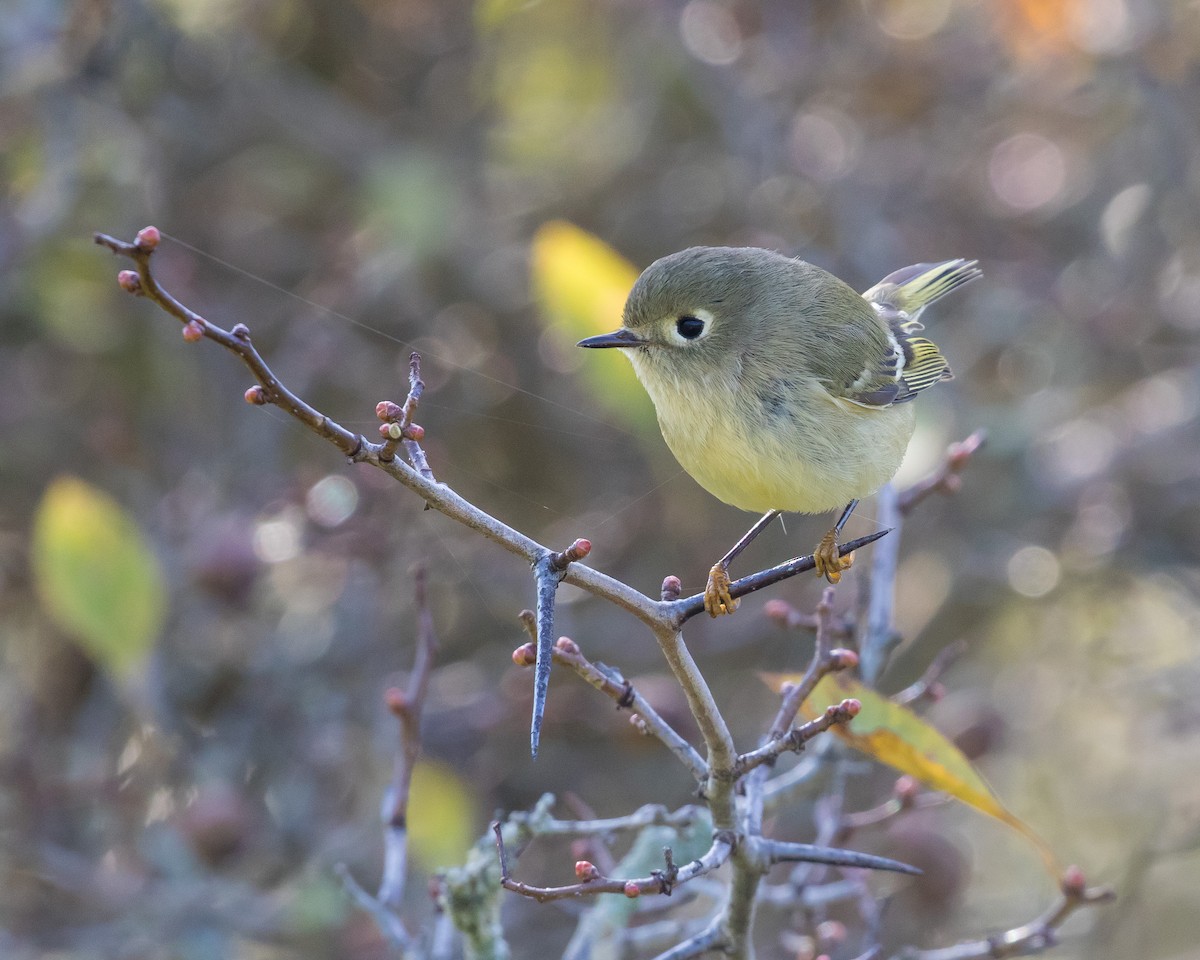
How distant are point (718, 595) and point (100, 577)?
1.38 metres

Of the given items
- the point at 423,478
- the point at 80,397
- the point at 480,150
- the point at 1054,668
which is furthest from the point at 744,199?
the point at 423,478

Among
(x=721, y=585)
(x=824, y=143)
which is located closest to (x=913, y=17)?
(x=824, y=143)

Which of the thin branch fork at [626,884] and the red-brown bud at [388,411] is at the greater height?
the red-brown bud at [388,411]

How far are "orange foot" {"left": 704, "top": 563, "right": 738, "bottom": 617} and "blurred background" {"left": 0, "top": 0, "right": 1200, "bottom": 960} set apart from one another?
0.62m

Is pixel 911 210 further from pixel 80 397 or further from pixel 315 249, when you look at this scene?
pixel 80 397

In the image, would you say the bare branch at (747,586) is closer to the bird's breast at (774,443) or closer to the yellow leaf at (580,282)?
the bird's breast at (774,443)

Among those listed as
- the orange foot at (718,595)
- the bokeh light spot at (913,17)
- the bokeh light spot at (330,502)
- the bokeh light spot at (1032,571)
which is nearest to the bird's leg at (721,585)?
the orange foot at (718,595)

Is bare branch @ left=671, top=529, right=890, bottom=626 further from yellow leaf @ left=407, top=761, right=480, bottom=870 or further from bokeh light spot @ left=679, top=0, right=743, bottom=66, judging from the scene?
bokeh light spot @ left=679, top=0, right=743, bottom=66

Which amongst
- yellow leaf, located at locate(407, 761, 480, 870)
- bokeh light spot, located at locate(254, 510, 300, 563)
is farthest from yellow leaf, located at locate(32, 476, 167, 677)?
yellow leaf, located at locate(407, 761, 480, 870)

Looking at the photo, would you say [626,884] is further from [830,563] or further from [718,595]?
[830,563]

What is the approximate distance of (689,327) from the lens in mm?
2270

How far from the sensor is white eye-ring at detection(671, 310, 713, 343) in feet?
7.42

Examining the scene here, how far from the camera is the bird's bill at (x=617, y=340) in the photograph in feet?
7.16

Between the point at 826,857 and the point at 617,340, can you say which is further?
the point at 617,340
